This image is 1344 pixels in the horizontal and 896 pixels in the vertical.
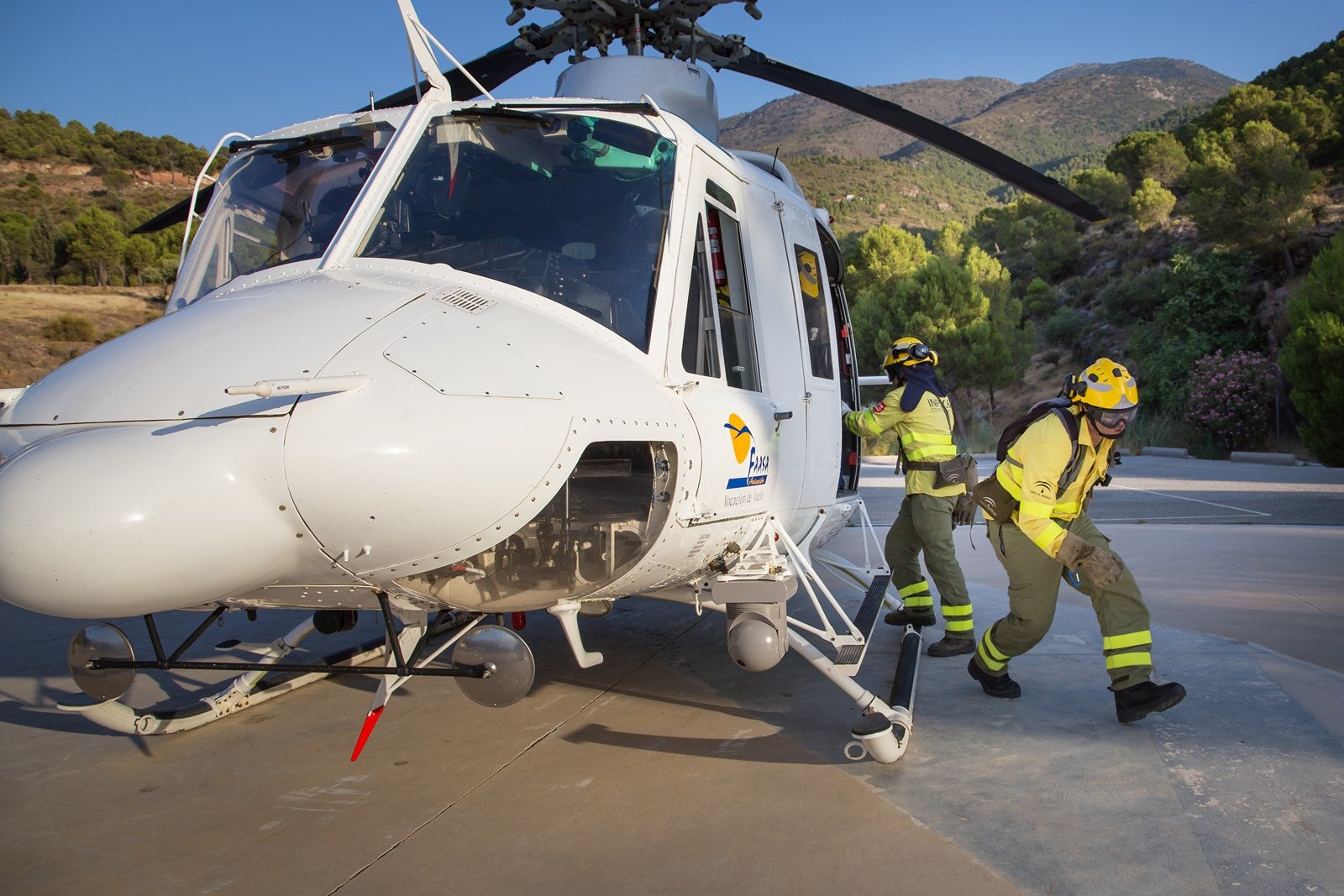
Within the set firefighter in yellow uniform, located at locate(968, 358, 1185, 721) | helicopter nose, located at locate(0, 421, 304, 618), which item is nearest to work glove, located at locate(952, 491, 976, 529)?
firefighter in yellow uniform, located at locate(968, 358, 1185, 721)

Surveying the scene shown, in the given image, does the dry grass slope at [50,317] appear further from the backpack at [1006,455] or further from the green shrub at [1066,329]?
the green shrub at [1066,329]

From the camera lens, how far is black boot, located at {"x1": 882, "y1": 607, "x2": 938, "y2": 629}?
19.7 feet

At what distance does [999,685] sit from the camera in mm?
4723

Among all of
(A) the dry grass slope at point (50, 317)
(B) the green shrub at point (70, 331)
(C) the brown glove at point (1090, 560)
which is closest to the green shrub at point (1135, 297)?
(A) the dry grass slope at point (50, 317)

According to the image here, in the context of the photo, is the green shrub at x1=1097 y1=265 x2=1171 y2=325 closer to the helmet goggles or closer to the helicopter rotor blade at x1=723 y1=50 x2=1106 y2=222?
the helicopter rotor blade at x1=723 y1=50 x2=1106 y2=222

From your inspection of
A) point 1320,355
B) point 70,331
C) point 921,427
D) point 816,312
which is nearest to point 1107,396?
point 921,427

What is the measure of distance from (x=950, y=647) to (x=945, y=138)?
3053mm

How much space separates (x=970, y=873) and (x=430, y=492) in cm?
193

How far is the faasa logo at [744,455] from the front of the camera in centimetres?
376

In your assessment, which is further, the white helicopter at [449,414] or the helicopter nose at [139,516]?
Result: the white helicopter at [449,414]

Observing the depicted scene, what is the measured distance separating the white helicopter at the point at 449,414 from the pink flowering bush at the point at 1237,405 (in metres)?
19.5

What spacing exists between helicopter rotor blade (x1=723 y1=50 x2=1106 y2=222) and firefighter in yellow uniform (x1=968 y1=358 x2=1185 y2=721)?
185 cm

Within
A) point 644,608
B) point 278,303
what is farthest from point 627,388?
point 644,608

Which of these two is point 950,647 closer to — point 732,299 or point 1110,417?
point 1110,417
